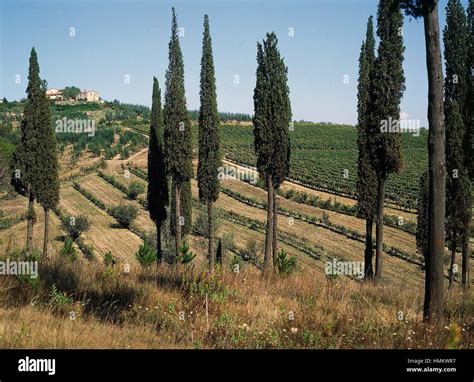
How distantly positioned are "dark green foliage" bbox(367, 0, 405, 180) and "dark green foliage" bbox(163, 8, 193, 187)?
12.9 m

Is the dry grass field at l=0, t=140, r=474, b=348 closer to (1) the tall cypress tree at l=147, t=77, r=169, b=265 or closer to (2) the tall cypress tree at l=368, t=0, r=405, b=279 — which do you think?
(2) the tall cypress tree at l=368, t=0, r=405, b=279

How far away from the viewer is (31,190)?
1214 inches

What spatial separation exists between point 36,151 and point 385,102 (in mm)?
22825

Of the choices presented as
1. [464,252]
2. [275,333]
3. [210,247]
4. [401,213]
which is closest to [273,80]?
[210,247]

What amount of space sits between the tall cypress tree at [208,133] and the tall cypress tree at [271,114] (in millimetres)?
3203

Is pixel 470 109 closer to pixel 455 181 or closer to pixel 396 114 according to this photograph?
pixel 455 181

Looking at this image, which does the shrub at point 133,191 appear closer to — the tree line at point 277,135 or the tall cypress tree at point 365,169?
the tree line at point 277,135

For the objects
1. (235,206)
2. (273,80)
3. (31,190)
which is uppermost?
(273,80)

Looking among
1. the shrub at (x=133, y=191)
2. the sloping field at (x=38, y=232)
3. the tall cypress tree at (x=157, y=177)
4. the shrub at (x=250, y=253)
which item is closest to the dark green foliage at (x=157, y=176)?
the tall cypress tree at (x=157, y=177)

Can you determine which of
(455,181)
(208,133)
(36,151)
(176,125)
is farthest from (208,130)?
(455,181)

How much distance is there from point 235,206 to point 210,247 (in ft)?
102

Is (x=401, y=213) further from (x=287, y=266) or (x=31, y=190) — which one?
(x=287, y=266)

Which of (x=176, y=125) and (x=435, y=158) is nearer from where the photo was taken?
(x=435, y=158)

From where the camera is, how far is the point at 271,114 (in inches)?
995
